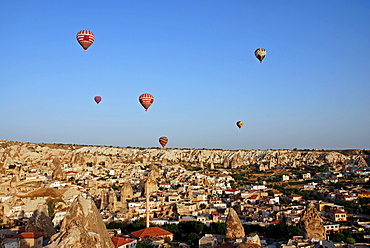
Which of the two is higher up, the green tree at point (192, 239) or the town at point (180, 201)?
the town at point (180, 201)

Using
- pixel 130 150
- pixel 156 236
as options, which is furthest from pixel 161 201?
pixel 130 150

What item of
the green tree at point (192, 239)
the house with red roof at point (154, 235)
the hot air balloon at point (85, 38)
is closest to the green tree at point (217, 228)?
the green tree at point (192, 239)

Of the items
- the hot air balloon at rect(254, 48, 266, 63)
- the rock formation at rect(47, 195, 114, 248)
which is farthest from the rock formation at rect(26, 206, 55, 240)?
the hot air balloon at rect(254, 48, 266, 63)

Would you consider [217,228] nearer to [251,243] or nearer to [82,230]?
[251,243]

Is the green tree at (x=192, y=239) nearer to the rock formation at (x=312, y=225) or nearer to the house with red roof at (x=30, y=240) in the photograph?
the rock formation at (x=312, y=225)

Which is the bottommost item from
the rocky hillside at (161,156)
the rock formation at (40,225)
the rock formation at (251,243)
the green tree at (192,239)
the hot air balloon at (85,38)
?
the green tree at (192,239)

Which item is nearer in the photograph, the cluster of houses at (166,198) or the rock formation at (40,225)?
the rock formation at (40,225)

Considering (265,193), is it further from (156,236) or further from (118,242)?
(118,242)

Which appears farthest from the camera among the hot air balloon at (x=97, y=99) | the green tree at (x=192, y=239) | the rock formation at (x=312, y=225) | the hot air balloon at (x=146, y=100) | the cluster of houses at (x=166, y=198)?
the hot air balloon at (x=97, y=99)
